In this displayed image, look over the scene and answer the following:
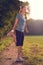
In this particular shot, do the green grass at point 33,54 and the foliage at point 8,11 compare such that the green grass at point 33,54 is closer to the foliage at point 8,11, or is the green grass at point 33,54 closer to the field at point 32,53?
the field at point 32,53

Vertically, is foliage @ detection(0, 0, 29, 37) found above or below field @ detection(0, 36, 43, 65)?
above

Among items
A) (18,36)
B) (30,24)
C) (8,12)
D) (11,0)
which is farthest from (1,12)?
(18,36)

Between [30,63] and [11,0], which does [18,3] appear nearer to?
[11,0]

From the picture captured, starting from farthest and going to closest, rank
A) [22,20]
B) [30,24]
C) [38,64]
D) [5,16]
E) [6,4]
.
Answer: [30,24], [6,4], [5,16], [22,20], [38,64]

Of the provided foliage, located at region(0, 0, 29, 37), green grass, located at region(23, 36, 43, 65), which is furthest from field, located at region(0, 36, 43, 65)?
foliage, located at region(0, 0, 29, 37)

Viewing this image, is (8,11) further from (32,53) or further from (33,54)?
(33,54)

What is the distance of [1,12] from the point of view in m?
16.0

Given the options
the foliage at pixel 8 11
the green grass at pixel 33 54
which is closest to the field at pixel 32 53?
the green grass at pixel 33 54

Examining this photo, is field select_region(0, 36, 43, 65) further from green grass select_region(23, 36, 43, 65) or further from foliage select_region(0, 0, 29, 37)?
foliage select_region(0, 0, 29, 37)

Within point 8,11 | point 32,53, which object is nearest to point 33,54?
point 32,53

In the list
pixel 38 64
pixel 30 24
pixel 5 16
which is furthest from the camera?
pixel 30 24

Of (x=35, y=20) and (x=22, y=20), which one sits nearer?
(x=22, y=20)

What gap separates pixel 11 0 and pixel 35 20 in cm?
476

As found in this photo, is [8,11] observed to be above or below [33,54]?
above
